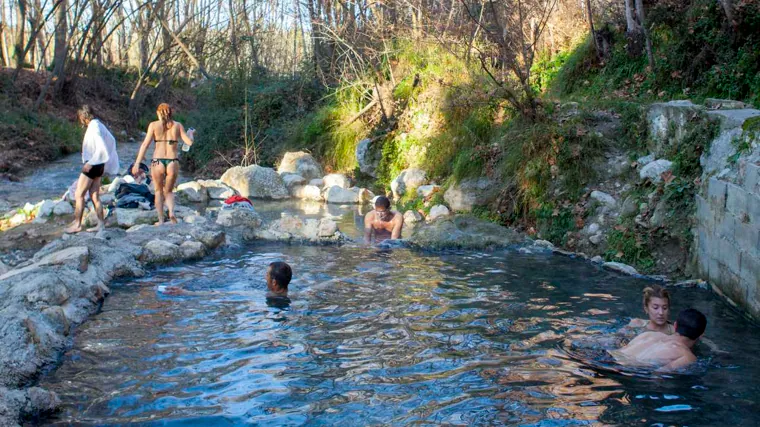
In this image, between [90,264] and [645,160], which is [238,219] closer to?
[90,264]

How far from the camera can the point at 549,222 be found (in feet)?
38.3

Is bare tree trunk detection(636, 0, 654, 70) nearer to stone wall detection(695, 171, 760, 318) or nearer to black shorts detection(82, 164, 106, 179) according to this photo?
stone wall detection(695, 171, 760, 318)

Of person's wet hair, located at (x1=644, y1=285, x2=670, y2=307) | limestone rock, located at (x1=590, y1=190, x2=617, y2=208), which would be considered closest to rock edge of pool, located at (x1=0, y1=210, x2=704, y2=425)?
limestone rock, located at (x1=590, y1=190, x2=617, y2=208)

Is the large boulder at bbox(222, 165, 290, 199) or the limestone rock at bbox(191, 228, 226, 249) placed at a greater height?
the large boulder at bbox(222, 165, 290, 199)

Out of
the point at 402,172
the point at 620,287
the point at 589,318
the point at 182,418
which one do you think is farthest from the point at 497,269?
the point at 402,172

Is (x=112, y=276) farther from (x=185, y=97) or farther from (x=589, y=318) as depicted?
(x=185, y=97)

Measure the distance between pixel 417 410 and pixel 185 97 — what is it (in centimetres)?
3478

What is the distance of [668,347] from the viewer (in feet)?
20.2

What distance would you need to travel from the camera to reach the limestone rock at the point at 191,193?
16.5 m

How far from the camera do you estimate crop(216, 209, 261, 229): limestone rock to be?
478 inches

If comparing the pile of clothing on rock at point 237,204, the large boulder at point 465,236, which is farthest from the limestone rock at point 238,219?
the large boulder at point 465,236

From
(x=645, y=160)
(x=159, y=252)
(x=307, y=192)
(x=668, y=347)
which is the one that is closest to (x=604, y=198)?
(x=645, y=160)

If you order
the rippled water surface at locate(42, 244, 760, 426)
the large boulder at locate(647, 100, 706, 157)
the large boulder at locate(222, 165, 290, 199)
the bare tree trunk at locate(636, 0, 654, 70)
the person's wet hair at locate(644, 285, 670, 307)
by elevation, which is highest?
the bare tree trunk at locate(636, 0, 654, 70)

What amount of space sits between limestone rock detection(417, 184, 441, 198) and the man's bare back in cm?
862
